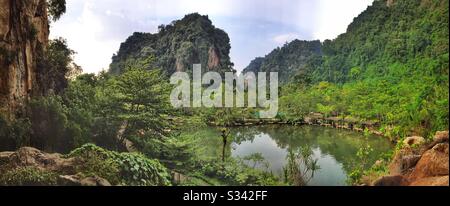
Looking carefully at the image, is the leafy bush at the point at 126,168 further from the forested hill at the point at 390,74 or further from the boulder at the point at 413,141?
the forested hill at the point at 390,74

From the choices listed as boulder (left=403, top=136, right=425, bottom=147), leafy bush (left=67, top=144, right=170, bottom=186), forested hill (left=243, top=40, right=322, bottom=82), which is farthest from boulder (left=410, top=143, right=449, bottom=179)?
forested hill (left=243, top=40, right=322, bottom=82)

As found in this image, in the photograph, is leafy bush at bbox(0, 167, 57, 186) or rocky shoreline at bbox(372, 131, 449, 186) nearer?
rocky shoreline at bbox(372, 131, 449, 186)

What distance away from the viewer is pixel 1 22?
5.29m

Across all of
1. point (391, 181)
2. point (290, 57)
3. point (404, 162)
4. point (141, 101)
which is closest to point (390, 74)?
point (404, 162)

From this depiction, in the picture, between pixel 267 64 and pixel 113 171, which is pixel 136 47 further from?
pixel 267 64

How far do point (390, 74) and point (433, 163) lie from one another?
536 cm

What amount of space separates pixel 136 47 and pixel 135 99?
778 centimetres

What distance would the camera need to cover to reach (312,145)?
29.2ft

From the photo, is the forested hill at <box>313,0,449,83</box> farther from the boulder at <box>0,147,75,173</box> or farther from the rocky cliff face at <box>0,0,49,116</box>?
the rocky cliff face at <box>0,0,49,116</box>

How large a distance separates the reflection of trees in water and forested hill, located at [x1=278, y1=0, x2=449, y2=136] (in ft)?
1.60

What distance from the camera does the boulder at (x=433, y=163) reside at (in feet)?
12.9

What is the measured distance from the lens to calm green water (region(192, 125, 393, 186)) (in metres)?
6.58
